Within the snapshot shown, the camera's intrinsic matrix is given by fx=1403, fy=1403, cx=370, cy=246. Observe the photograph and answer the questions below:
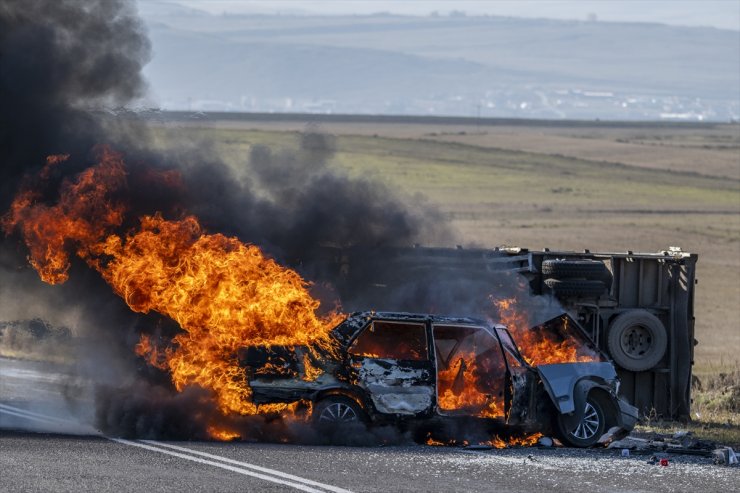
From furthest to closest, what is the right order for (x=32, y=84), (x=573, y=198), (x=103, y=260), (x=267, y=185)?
(x=573, y=198)
(x=267, y=185)
(x=32, y=84)
(x=103, y=260)

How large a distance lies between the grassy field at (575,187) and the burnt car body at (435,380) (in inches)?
239

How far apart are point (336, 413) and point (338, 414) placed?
0.02 m

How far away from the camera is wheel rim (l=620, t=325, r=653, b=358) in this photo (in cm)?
1920

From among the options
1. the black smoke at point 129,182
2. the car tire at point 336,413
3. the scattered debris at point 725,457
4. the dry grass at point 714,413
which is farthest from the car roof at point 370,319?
the dry grass at point 714,413

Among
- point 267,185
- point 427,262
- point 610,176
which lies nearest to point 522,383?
point 427,262

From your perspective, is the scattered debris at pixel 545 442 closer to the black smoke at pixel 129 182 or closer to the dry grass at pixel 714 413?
the dry grass at pixel 714 413

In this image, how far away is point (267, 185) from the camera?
2039 centimetres

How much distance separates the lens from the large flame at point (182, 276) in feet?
48.1

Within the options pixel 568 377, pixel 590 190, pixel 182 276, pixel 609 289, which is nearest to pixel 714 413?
pixel 609 289

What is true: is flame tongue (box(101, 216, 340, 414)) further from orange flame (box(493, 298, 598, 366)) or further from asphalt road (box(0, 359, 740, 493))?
orange flame (box(493, 298, 598, 366))

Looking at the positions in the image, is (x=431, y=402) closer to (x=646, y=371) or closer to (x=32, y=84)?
(x=646, y=371)

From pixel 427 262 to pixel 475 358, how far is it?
14.2ft

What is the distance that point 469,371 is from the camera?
14992 mm

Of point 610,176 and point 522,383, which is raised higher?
point 610,176
